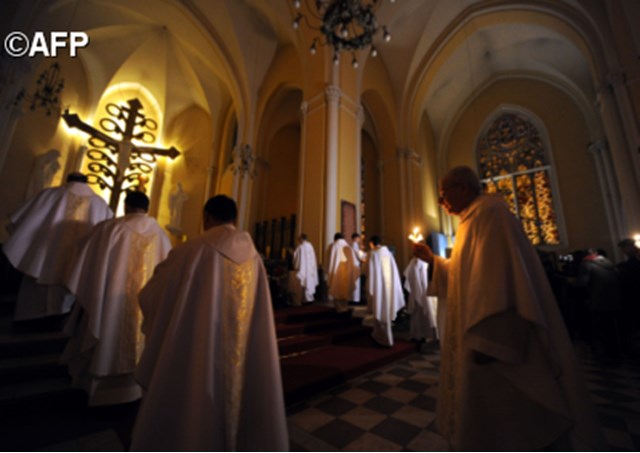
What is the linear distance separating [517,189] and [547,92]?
432cm

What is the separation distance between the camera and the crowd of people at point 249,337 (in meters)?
1.29

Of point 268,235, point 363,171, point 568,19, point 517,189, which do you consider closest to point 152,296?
point 268,235

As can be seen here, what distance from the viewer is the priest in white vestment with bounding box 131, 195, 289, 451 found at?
141 centimetres

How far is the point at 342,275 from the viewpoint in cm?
551

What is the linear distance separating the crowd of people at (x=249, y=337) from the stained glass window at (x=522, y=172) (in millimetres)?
11838

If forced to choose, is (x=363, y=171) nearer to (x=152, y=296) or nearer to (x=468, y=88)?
(x=468, y=88)

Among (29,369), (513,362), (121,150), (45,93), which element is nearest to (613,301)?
(513,362)

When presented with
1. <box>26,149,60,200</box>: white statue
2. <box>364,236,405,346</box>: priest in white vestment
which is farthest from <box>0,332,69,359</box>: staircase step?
<box>26,149,60,200</box>: white statue

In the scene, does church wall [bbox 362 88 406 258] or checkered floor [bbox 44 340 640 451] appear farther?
church wall [bbox 362 88 406 258]

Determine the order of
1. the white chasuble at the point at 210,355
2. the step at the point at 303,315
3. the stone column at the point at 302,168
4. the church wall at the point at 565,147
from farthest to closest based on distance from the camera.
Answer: the church wall at the point at 565,147 < the stone column at the point at 302,168 < the step at the point at 303,315 < the white chasuble at the point at 210,355

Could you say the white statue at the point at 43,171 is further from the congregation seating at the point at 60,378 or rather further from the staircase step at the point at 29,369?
the staircase step at the point at 29,369

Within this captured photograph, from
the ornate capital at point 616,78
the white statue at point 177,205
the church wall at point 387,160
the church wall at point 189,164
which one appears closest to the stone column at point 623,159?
the ornate capital at point 616,78

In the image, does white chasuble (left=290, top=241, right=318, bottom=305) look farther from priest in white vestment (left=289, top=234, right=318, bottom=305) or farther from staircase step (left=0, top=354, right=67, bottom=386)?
staircase step (left=0, top=354, right=67, bottom=386)

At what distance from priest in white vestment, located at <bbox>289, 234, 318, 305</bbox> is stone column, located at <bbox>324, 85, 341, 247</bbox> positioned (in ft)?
3.27
